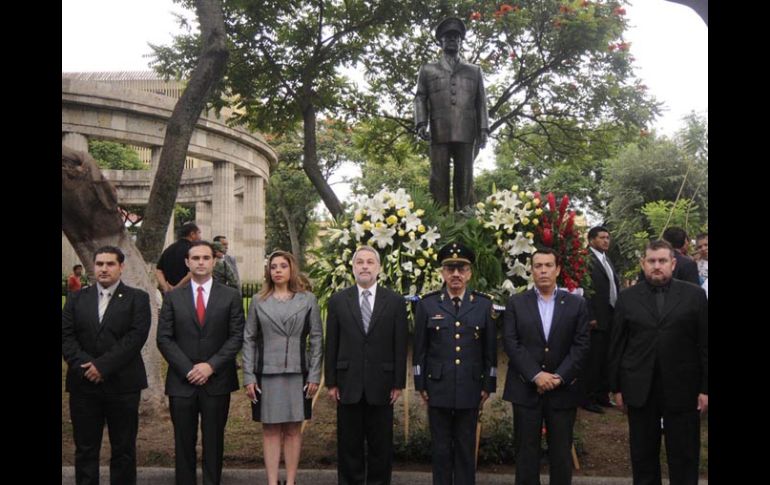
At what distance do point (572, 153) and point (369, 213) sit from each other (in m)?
11.4

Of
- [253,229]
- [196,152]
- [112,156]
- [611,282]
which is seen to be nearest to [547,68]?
[611,282]

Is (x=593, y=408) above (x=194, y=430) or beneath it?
beneath

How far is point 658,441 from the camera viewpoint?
18.4 ft

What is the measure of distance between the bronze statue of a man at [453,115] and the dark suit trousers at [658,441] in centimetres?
318

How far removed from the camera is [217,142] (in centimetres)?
2602

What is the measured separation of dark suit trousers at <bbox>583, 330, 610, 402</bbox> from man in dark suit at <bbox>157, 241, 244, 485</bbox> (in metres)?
4.48

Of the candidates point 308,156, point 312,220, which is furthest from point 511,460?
point 312,220

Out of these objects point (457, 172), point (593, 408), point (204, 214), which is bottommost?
point (593, 408)

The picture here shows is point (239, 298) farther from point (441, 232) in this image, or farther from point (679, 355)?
point (679, 355)

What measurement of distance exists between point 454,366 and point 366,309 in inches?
34.2

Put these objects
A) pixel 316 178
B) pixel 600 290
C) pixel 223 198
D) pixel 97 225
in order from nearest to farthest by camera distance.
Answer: pixel 600 290
pixel 97 225
pixel 316 178
pixel 223 198

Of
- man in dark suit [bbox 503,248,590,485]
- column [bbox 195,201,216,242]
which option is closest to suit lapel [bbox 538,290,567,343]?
man in dark suit [bbox 503,248,590,485]

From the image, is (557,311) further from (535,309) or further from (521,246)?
(521,246)

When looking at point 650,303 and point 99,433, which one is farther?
point 99,433
